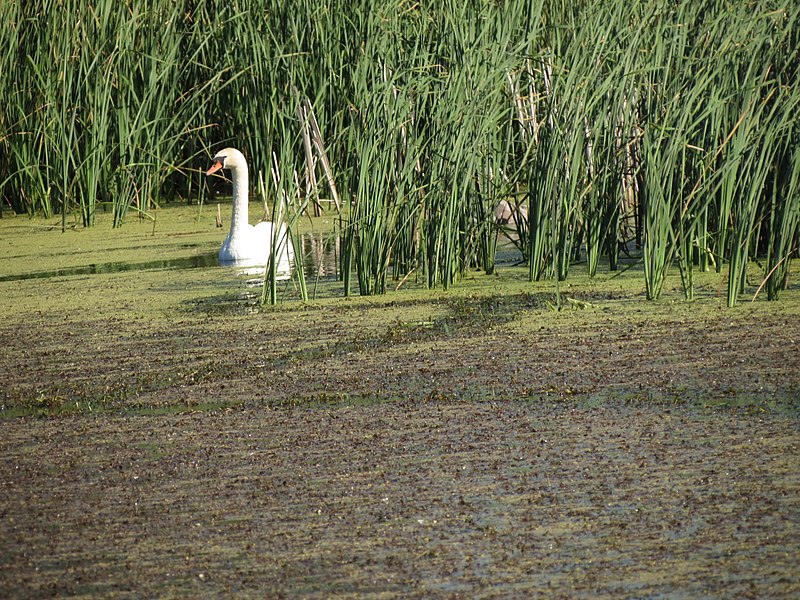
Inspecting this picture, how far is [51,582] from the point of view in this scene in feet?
8.21

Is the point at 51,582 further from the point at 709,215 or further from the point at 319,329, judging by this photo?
the point at 709,215

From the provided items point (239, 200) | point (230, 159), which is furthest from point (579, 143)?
point (230, 159)

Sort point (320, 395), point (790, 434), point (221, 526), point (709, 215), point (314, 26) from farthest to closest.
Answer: point (314, 26), point (709, 215), point (320, 395), point (790, 434), point (221, 526)

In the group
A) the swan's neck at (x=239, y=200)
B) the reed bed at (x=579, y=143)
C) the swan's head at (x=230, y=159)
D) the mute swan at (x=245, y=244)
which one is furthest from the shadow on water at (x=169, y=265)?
the swan's head at (x=230, y=159)

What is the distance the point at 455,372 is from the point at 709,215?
68.9 inches

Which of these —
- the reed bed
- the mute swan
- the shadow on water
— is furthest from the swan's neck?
the reed bed

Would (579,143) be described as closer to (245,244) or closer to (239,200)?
(245,244)

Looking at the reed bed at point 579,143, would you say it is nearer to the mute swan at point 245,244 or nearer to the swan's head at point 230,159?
the mute swan at point 245,244

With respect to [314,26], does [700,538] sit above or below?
below

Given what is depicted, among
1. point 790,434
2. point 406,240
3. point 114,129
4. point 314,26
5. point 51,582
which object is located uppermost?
point 314,26

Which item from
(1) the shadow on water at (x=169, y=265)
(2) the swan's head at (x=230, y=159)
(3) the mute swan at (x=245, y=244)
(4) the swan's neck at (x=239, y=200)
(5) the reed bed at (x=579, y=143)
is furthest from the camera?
(2) the swan's head at (x=230, y=159)

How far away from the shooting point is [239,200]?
6633 mm

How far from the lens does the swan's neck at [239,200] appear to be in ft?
20.8

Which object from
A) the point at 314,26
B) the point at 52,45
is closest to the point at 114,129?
the point at 52,45
